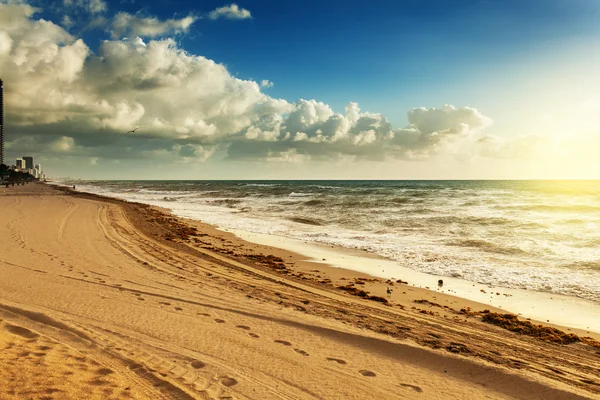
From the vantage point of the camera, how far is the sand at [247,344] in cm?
470

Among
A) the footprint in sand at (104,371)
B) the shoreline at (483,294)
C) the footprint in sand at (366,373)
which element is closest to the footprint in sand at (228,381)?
the footprint in sand at (104,371)

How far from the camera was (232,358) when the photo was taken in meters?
5.46

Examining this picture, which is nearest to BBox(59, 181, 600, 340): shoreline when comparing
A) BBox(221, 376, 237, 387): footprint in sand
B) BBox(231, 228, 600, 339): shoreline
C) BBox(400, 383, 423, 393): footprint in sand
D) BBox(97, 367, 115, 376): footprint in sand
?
BBox(231, 228, 600, 339): shoreline

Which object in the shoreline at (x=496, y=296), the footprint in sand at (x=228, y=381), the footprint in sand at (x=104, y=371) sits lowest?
the shoreline at (x=496, y=296)

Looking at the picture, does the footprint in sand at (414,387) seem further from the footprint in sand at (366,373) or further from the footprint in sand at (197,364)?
the footprint in sand at (197,364)

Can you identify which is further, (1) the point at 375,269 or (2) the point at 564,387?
(1) the point at 375,269

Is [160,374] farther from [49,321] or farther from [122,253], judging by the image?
[122,253]

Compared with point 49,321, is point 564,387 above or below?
below

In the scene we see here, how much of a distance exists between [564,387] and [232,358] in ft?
16.2

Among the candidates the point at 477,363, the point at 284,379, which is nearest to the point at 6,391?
the point at 284,379

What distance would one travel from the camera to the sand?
4.70 metres

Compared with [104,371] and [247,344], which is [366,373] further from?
[104,371]

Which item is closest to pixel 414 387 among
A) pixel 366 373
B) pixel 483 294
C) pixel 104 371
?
pixel 366 373

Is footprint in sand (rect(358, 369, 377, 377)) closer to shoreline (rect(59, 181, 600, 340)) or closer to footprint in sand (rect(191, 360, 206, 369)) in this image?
footprint in sand (rect(191, 360, 206, 369))
